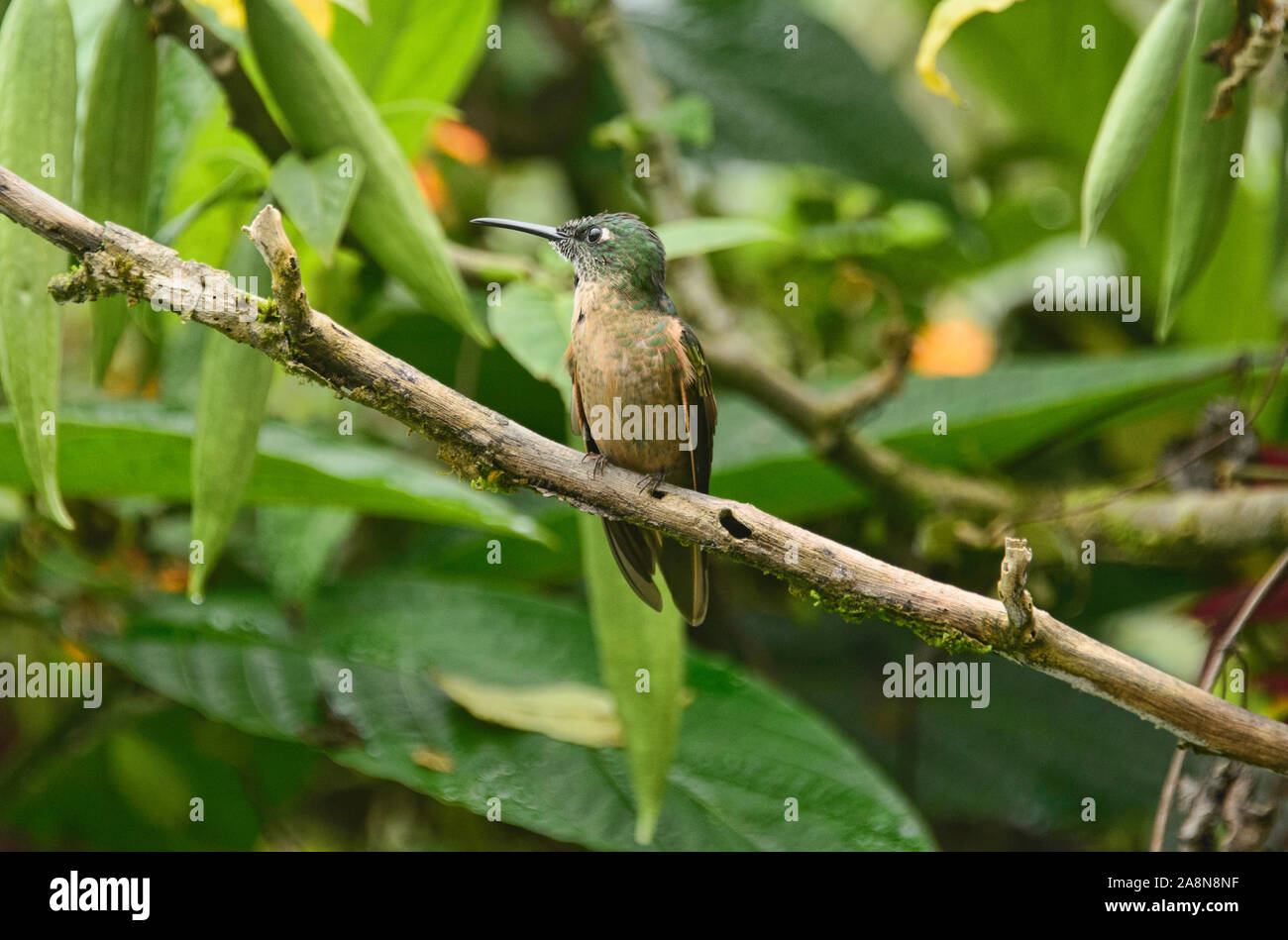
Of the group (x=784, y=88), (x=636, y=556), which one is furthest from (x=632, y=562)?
(x=784, y=88)

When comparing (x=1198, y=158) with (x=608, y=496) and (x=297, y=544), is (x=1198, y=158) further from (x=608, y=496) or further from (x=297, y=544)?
(x=297, y=544)

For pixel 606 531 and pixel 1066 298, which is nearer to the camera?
pixel 606 531

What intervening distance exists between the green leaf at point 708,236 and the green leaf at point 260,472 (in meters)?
0.31

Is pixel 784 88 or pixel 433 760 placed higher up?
pixel 784 88

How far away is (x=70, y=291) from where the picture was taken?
667 mm

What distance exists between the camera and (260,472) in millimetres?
1086

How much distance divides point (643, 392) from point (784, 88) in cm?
111

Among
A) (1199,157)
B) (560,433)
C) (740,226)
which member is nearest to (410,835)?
(560,433)

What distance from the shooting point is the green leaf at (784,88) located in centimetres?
180

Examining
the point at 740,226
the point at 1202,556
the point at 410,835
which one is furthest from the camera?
the point at 410,835

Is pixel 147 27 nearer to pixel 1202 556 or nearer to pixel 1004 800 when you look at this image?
pixel 1202 556

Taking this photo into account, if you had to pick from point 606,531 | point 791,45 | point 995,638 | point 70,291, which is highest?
point 791,45

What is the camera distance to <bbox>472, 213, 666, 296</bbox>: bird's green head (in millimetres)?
1062

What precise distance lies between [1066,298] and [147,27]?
5.51ft
